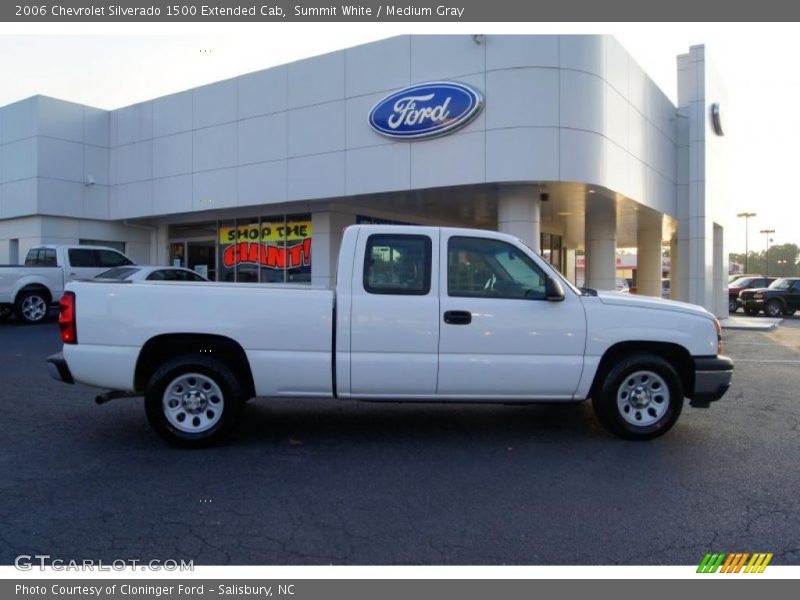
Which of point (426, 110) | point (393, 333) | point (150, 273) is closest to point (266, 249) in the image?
point (150, 273)

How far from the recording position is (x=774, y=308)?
86.8 ft

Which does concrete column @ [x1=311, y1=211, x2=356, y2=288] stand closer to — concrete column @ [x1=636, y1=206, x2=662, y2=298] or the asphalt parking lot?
the asphalt parking lot

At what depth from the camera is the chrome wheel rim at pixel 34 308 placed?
52.9ft

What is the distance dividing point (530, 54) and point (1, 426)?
39.0 ft

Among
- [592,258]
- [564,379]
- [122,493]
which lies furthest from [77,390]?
[592,258]

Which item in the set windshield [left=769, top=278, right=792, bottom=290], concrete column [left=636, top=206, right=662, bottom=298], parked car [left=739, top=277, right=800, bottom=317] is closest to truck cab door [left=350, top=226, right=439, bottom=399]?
concrete column [left=636, top=206, right=662, bottom=298]

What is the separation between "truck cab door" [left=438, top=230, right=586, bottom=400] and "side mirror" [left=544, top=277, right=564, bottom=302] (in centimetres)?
6

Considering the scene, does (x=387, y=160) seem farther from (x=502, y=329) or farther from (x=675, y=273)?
(x=675, y=273)

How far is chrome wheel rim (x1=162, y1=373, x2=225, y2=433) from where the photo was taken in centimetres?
562

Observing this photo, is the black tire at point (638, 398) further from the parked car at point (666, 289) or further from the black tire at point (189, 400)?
the parked car at point (666, 289)

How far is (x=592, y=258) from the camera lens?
19797mm

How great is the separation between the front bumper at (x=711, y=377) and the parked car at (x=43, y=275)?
51.5 ft

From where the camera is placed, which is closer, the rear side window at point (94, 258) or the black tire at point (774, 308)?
the rear side window at point (94, 258)

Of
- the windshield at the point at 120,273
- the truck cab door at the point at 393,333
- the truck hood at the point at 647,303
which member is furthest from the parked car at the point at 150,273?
the truck hood at the point at 647,303
